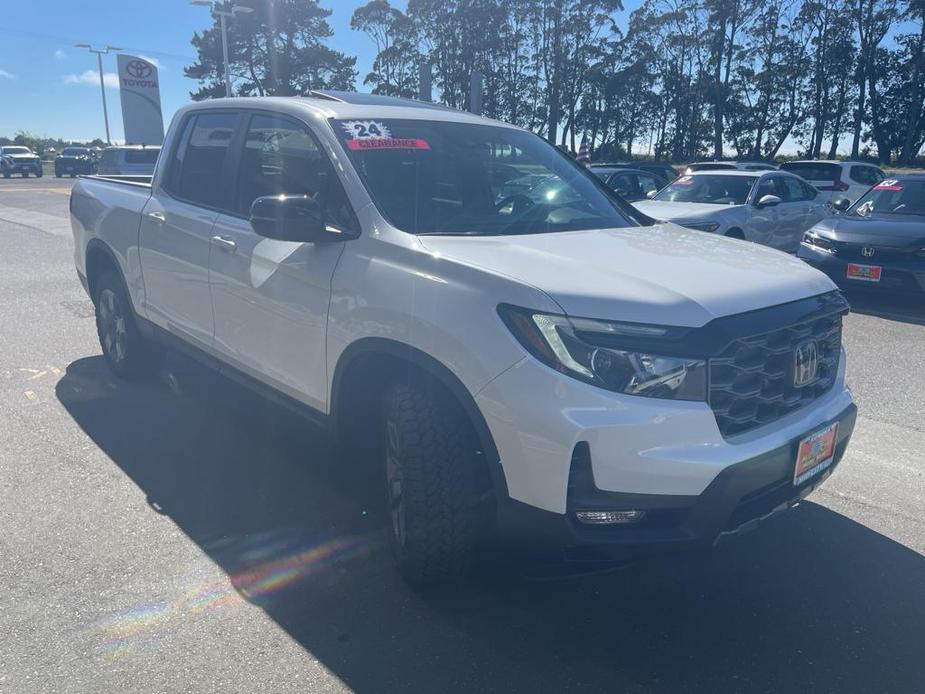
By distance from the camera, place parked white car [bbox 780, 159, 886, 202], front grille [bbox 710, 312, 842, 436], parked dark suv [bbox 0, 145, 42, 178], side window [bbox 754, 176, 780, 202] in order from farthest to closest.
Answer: parked dark suv [bbox 0, 145, 42, 178], parked white car [bbox 780, 159, 886, 202], side window [bbox 754, 176, 780, 202], front grille [bbox 710, 312, 842, 436]

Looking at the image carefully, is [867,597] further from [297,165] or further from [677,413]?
[297,165]

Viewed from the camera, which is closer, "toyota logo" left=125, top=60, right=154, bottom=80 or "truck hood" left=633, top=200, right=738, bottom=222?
"truck hood" left=633, top=200, right=738, bottom=222

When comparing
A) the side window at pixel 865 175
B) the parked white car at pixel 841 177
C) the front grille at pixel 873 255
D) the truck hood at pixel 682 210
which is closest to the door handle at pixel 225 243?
the truck hood at pixel 682 210

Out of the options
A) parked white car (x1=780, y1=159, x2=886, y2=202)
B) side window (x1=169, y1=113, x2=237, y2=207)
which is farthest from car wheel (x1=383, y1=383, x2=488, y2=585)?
parked white car (x1=780, y1=159, x2=886, y2=202)

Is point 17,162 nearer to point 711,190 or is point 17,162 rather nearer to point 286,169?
point 711,190

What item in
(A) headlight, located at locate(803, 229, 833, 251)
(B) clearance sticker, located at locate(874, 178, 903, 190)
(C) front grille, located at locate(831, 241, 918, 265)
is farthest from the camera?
(B) clearance sticker, located at locate(874, 178, 903, 190)

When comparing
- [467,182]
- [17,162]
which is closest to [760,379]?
[467,182]

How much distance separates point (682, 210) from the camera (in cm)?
1080

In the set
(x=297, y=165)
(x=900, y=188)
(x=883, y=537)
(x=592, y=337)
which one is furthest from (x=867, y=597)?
(x=900, y=188)

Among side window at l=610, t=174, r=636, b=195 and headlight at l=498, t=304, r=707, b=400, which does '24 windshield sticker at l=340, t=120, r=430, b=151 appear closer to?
headlight at l=498, t=304, r=707, b=400

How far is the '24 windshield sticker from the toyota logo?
142 ft

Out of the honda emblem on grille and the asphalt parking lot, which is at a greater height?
the honda emblem on grille

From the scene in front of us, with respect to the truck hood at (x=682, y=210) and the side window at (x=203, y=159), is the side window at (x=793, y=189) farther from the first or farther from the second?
the side window at (x=203, y=159)

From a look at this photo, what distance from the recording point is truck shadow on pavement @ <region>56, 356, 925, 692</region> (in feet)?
8.93
